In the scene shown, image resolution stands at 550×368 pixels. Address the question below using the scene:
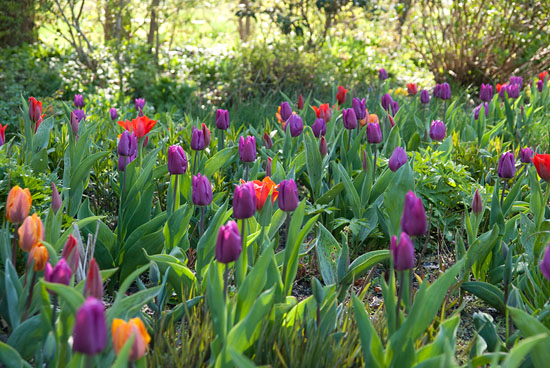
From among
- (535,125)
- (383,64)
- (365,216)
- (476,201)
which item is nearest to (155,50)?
(383,64)

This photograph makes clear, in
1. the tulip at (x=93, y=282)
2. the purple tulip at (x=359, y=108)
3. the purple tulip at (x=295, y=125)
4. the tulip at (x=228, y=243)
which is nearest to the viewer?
the tulip at (x=93, y=282)

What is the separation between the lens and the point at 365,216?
2.57m

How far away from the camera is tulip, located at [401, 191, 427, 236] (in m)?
1.39

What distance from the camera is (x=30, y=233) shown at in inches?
55.9

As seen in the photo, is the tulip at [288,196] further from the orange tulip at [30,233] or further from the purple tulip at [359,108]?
the purple tulip at [359,108]

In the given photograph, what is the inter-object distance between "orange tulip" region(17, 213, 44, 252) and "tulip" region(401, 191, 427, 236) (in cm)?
85

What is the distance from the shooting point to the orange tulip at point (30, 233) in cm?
141

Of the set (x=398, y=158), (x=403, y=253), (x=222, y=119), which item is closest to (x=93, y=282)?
(x=403, y=253)

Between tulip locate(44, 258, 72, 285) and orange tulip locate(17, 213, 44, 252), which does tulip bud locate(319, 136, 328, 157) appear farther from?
tulip locate(44, 258, 72, 285)

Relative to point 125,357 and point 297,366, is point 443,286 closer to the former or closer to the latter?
point 297,366

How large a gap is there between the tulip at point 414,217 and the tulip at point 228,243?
0.39m

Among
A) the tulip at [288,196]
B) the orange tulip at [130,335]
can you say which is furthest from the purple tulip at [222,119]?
the orange tulip at [130,335]

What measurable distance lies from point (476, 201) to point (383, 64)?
6233 mm

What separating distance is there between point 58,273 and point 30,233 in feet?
0.72
